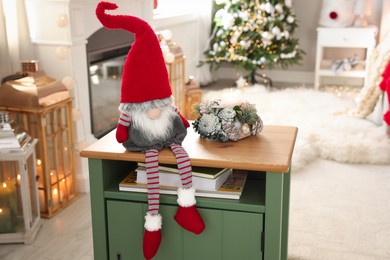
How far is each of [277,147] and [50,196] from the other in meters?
1.37

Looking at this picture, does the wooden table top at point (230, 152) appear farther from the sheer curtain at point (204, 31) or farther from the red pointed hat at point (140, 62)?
the sheer curtain at point (204, 31)

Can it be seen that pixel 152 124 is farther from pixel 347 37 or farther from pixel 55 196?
pixel 347 37

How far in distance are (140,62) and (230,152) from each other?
39 centimetres

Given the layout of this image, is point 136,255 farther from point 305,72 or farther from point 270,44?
point 305,72

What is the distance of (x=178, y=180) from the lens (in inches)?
65.1

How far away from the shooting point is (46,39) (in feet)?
8.87

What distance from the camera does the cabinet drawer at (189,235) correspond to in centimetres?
159

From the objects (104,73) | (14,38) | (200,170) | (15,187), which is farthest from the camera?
(104,73)

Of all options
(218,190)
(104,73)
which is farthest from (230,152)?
(104,73)

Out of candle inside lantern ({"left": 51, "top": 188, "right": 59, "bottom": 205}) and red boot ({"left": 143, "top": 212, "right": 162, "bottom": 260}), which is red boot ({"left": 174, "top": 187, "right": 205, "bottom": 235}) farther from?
candle inside lantern ({"left": 51, "top": 188, "right": 59, "bottom": 205})

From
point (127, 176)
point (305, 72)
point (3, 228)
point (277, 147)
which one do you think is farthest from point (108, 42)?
point (305, 72)

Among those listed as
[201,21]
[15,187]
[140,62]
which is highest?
[140,62]

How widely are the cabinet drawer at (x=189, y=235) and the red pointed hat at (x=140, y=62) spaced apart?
36 cm

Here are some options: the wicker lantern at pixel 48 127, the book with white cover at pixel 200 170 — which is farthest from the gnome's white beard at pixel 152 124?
the wicker lantern at pixel 48 127
